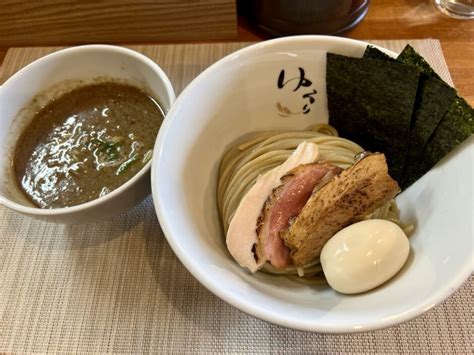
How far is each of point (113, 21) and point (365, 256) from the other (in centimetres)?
124

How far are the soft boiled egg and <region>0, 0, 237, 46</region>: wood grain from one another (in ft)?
3.28

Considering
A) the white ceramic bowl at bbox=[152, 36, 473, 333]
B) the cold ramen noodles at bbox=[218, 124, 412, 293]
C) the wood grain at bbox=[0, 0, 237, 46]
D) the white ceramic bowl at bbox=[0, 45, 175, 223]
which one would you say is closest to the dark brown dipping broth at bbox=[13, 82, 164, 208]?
the white ceramic bowl at bbox=[0, 45, 175, 223]

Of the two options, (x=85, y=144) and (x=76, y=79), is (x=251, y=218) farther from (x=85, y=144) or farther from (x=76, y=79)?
(x=76, y=79)

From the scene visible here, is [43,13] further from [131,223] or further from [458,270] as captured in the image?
[458,270]

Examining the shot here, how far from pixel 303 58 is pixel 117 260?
71 centimetres

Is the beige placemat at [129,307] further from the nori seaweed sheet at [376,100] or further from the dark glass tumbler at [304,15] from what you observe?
the dark glass tumbler at [304,15]

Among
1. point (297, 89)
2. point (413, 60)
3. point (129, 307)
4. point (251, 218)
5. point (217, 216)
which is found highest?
point (413, 60)

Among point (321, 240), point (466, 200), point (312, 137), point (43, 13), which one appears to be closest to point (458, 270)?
point (466, 200)

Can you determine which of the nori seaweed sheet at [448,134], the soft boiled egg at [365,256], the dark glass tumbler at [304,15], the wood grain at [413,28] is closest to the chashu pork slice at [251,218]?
the soft boiled egg at [365,256]

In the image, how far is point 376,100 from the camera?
1.13 meters

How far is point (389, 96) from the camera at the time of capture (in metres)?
1.10

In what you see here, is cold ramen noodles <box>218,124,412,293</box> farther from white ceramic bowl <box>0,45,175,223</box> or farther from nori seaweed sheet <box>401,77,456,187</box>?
white ceramic bowl <box>0,45,175,223</box>

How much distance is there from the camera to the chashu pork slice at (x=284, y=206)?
3.16ft

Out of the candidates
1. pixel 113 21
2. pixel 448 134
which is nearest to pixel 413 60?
pixel 448 134
